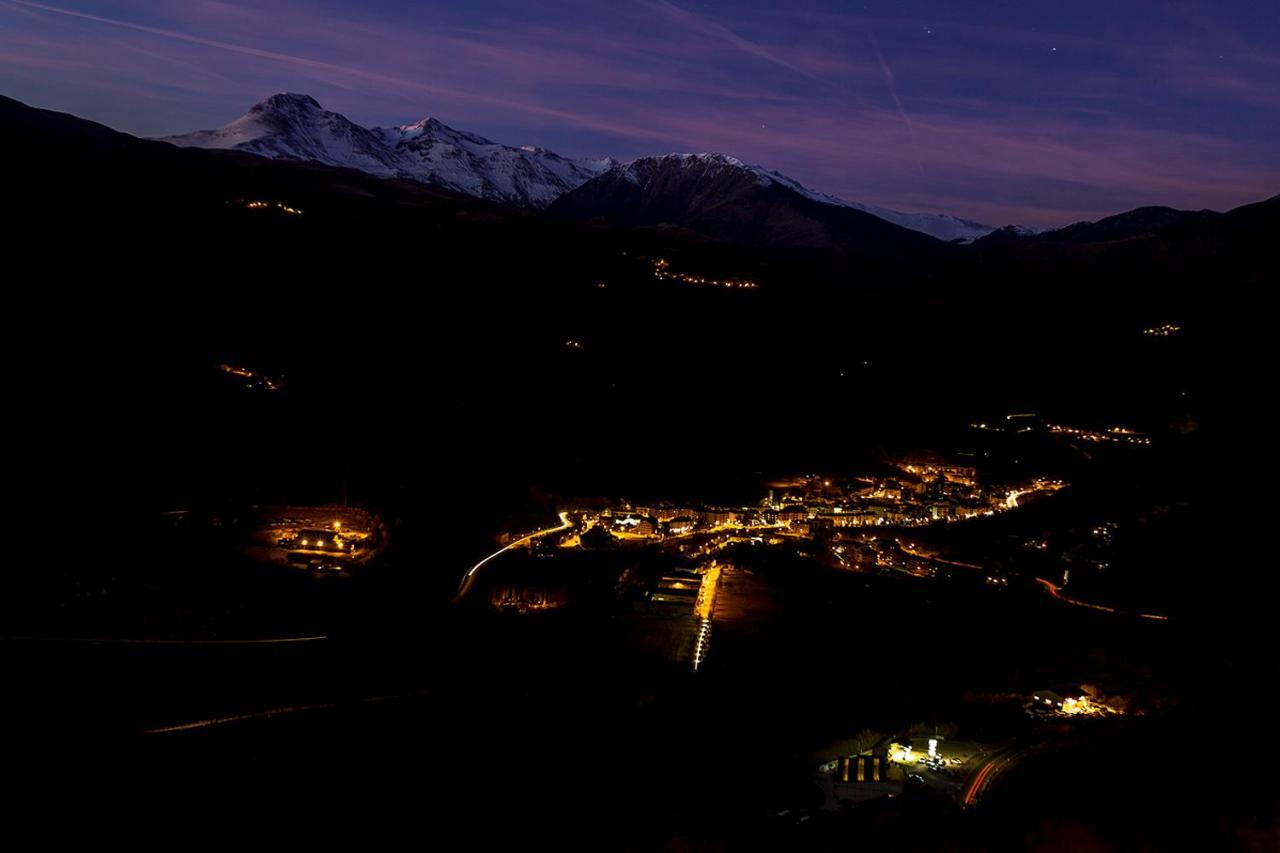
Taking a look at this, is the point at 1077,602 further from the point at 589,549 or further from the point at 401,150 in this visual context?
the point at 401,150

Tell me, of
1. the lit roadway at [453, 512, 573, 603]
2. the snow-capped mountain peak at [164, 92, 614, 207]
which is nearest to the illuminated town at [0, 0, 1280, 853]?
the lit roadway at [453, 512, 573, 603]

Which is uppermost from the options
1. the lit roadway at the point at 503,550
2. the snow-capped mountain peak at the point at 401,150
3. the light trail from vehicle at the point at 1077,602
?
the snow-capped mountain peak at the point at 401,150

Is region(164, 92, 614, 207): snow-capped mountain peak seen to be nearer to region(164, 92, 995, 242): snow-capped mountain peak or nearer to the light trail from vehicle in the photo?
region(164, 92, 995, 242): snow-capped mountain peak

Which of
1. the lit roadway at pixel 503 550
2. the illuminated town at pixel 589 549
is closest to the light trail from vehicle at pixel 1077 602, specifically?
the illuminated town at pixel 589 549

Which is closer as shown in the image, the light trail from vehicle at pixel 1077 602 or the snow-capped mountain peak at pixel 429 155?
the light trail from vehicle at pixel 1077 602

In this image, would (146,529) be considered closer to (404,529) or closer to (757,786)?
(404,529)

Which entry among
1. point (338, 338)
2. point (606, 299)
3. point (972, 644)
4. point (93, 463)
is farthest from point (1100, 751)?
point (606, 299)

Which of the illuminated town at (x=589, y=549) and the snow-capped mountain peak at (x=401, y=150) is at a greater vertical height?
the snow-capped mountain peak at (x=401, y=150)

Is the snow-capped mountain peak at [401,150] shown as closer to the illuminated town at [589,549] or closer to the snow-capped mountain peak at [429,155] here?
the snow-capped mountain peak at [429,155]
